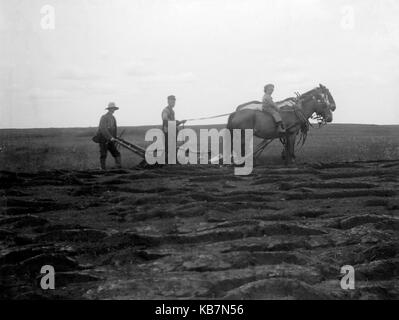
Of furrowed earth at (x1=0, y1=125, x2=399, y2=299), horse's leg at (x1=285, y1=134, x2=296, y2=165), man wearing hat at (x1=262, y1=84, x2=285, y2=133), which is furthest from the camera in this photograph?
horse's leg at (x1=285, y1=134, x2=296, y2=165)

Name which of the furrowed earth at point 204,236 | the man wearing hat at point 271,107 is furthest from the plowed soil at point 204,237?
the man wearing hat at point 271,107

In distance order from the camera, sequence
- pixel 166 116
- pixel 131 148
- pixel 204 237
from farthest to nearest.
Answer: pixel 131 148 < pixel 166 116 < pixel 204 237

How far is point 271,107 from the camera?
17094 mm

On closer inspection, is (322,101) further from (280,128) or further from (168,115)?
(168,115)

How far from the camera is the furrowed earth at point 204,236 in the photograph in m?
6.14

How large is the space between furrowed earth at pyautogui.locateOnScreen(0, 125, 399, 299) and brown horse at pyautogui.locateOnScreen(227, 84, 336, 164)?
314cm

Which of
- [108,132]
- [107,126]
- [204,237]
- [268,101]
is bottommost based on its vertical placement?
[204,237]

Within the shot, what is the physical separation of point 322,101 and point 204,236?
11.3 m

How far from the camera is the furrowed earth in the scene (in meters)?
6.14

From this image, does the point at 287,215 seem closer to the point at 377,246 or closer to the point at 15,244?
the point at 377,246

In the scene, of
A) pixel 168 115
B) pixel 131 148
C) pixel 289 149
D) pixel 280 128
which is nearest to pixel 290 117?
pixel 280 128

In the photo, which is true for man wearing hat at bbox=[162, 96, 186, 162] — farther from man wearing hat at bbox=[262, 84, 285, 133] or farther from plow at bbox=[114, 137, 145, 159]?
man wearing hat at bbox=[262, 84, 285, 133]

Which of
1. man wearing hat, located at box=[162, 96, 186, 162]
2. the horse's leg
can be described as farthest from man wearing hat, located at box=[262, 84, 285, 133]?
man wearing hat, located at box=[162, 96, 186, 162]

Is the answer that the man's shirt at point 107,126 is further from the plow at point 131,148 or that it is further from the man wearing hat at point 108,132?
the plow at point 131,148
